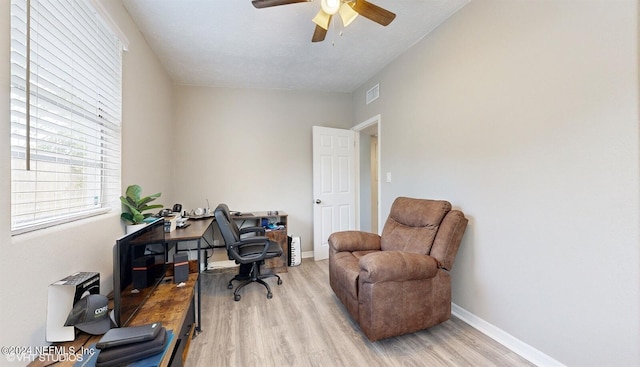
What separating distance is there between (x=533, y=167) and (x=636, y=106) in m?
0.53

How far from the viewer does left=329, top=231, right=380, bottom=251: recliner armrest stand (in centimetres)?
240

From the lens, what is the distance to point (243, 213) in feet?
12.1

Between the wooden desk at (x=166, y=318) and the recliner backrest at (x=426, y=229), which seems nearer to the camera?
the wooden desk at (x=166, y=318)

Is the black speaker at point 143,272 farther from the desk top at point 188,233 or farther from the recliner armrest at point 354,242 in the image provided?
the recliner armrest at point 354,242

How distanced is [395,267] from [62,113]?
2.18 meters

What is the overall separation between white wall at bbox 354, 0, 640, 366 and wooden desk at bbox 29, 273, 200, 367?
2180 mm

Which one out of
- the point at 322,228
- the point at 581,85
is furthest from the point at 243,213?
the point at 581,85

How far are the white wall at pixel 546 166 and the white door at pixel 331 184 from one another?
1741 millimetres

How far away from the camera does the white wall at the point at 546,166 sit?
1.26 meters

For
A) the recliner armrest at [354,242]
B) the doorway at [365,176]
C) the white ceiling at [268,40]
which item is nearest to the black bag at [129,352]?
the recliner armrest at [354,242]

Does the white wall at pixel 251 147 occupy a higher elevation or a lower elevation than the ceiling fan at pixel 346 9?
lower

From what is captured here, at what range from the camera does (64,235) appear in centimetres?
121

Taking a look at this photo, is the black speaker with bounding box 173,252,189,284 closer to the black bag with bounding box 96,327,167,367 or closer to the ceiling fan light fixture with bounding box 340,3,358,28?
the black bag with bounding box 96,327,167,367

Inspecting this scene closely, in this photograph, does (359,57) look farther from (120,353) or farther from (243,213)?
(120,353)
